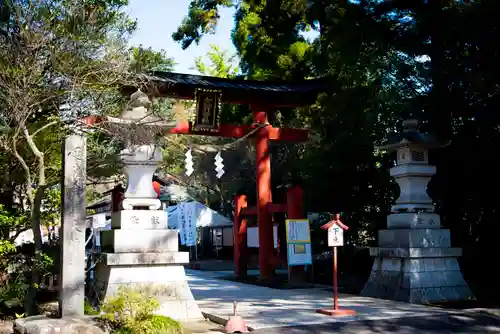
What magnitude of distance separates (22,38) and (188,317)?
5.69 meters

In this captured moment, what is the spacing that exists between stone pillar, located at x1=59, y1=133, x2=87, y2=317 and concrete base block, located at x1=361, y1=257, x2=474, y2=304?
23.2 ft

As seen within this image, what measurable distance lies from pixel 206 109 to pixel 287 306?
6948 millimetres

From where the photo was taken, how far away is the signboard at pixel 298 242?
15.7 meters

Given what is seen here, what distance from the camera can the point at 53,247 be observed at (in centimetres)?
1100

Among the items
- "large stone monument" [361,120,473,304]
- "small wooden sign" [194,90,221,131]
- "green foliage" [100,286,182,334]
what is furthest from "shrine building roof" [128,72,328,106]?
"green foliage" [100,286,182,334]

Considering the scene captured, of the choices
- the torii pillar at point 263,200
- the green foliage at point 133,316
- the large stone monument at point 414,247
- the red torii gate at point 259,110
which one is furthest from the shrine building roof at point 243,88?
the green foliage at point 133,316

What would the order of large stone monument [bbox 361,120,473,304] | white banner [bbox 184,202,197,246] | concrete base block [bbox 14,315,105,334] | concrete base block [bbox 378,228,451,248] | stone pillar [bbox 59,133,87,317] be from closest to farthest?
concrete base block [bbox 14,315,105,334], stone pillar [bbox 59,133,87,317], large stone monument [bbox 361,120,473,304], concrete base block [bbox 378,228,451,248], white banner [bbox 184,202,197,246]

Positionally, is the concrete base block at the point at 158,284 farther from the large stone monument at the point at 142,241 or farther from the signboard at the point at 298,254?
the signboard at the point at 298,254

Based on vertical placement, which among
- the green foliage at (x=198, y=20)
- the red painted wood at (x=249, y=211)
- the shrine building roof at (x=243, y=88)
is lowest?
the red painted wood at (x=249, y=211)

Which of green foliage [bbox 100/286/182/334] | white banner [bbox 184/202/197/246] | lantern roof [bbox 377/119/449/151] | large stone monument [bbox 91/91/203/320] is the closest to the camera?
Result: green foliage [bbox 100/286/182/334]

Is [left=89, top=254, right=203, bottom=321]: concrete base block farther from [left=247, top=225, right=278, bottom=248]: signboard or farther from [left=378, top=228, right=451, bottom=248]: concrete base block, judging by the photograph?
[left=247, top=225, right=278, bottom=248]: signboard

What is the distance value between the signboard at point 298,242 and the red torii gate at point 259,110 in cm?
70

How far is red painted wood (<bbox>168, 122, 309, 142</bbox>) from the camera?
639 inches

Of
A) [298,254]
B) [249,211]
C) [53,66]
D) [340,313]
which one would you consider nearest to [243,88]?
[249,211]
